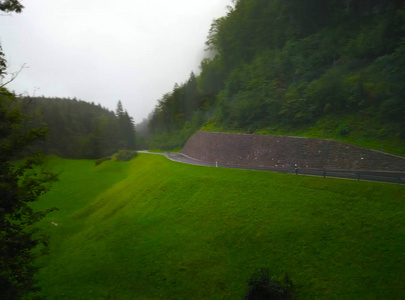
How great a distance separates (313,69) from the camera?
3322cm

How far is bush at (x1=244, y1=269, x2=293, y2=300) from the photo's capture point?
35.5 ft

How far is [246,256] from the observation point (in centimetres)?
1400

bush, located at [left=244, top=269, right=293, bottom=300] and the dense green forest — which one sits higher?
the dense green forest

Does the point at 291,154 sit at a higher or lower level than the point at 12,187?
lower

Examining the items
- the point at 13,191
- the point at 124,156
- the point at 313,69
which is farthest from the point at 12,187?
the point at 124,156

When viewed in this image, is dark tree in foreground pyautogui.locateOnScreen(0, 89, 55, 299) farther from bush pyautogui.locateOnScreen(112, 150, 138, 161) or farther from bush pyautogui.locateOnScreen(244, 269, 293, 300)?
bush pyautogui.locateOnScreen(112, 150, 138, 161)

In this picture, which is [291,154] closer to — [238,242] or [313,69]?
[238,242]

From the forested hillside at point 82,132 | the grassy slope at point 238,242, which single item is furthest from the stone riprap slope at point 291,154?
the forested hillside at point 82,132

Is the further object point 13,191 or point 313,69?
point 313,69

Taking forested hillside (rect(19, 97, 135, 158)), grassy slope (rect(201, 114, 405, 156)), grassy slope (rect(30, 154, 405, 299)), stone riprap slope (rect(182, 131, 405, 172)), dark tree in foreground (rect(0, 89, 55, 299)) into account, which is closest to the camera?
dark tree in foreground (rect(0, 89, 55, 299))

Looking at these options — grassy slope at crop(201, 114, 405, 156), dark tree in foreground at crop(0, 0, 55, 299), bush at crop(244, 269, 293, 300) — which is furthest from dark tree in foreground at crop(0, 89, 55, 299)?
grassy slope at crop(201, 114, 405, 156)

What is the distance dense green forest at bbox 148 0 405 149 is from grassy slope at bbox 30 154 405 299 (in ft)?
33.9

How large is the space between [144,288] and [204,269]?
3.26 metres

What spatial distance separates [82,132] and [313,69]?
68142 mm
